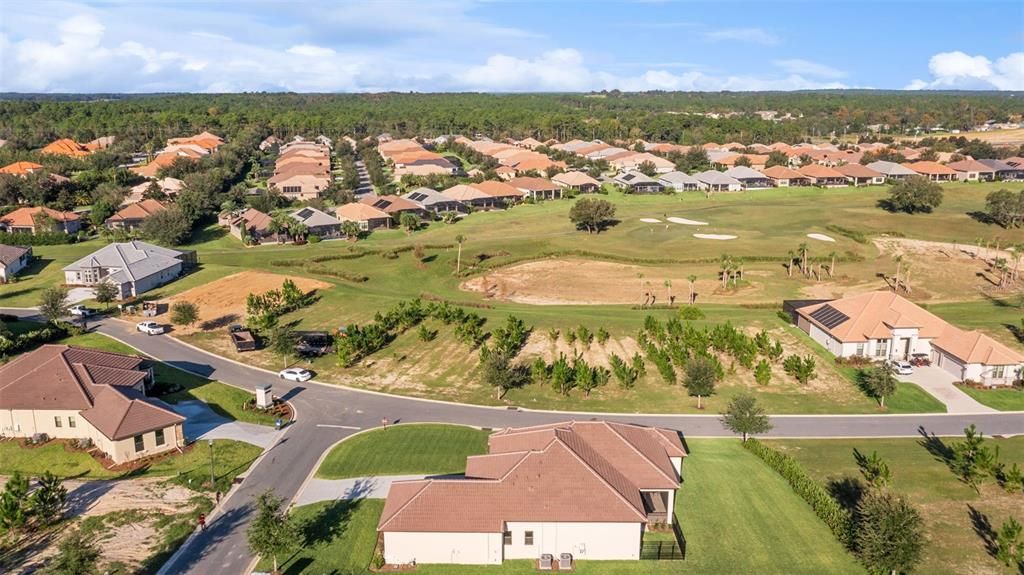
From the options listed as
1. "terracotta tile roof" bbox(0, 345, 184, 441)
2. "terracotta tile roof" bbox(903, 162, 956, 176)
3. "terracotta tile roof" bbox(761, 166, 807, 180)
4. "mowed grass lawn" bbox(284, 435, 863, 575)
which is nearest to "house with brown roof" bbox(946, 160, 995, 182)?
"terracotta tile roof" bbox(903, 162, 956, 176)

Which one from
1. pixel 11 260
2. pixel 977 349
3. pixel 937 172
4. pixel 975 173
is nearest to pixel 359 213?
pixel 11 260

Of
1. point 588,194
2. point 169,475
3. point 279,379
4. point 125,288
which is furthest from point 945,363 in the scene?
point 588,194

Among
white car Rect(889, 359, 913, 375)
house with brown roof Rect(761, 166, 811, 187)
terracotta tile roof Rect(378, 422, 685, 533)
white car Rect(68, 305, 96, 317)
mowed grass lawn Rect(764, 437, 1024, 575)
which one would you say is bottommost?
mowed grass lawn Rect(764, 437, 1024, 575)

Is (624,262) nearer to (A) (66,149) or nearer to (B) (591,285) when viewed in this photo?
(B) (591,285)

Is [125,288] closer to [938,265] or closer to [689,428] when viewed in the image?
[689,428]

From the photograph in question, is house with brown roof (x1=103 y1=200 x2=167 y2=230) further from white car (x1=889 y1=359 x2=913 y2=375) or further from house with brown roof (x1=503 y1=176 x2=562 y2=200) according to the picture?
white car (x1=889 y1=359 x2=913 y2=375)

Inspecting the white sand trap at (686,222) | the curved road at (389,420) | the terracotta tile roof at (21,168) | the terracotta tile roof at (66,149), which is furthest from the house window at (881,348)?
the terracotta tile roof at (66,149)


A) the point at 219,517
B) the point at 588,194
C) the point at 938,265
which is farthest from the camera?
the point at 588,194
